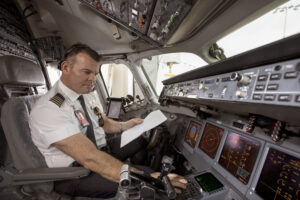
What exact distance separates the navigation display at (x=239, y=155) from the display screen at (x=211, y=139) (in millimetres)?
80

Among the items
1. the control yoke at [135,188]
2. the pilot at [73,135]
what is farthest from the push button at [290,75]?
the pilot at [73,135]

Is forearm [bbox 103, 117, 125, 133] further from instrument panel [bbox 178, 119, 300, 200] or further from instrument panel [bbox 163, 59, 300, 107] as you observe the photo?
instrument panel [bbox 163, 59, 300, 107]

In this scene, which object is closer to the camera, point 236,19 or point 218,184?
point 218,184

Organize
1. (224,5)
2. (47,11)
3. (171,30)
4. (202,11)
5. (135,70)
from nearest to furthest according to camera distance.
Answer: (224,5) < (202,11) < (171,30) < (47,11) < (135,70)

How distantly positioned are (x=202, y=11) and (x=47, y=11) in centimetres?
259

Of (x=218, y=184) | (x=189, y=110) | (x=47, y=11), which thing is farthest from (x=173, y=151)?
(x=47, y=11)

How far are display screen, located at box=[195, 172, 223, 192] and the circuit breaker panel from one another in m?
1.41

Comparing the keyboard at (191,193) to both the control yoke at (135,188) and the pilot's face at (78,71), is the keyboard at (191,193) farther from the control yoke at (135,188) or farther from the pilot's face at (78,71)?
the pilot's face at (78,71)

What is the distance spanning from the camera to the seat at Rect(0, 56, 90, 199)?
0.80m

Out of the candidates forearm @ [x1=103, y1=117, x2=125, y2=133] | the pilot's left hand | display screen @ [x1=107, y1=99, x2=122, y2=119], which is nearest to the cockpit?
the pilot's left hand

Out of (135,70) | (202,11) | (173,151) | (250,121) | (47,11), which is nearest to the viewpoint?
(250,121)

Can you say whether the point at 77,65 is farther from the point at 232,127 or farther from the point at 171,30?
the point at 232,127

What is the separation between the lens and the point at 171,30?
148 centimetres

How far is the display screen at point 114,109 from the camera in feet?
9.59
